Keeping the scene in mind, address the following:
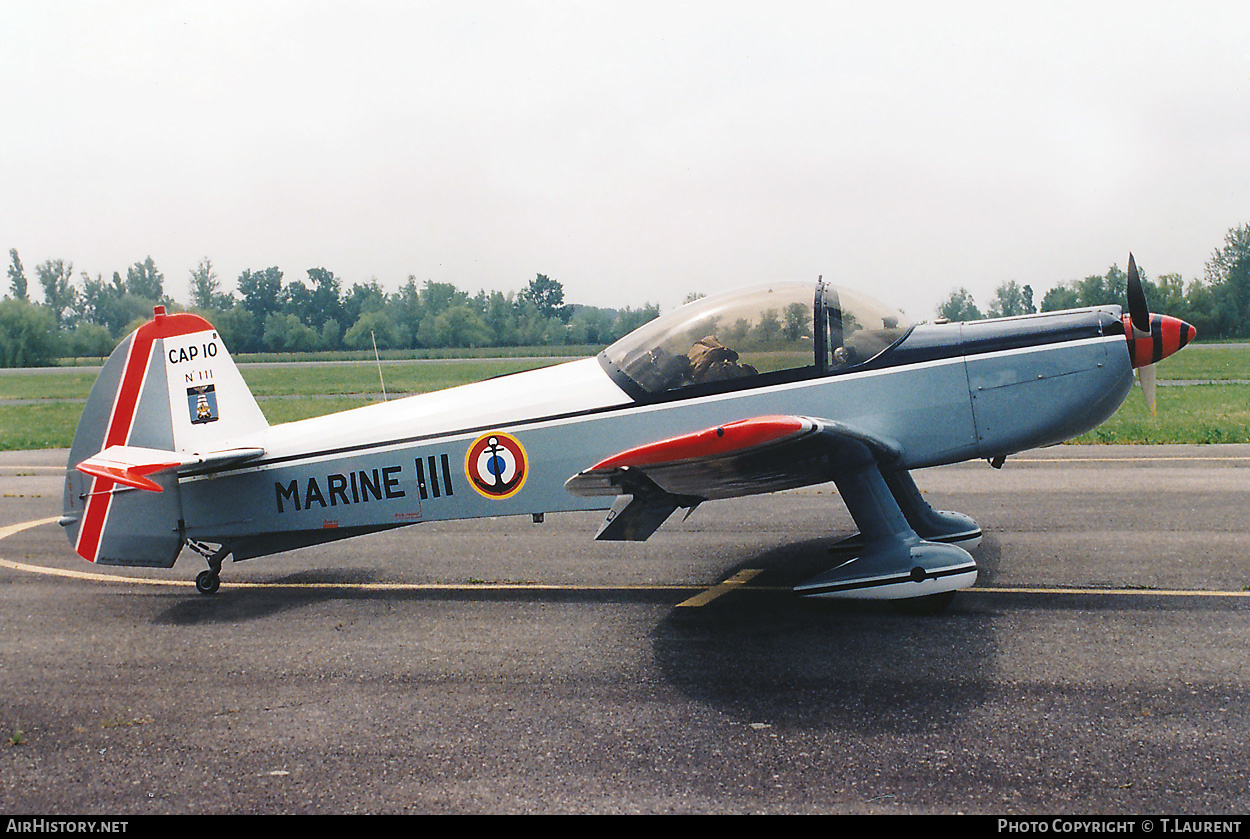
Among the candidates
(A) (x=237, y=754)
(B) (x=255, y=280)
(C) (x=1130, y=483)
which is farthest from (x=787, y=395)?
(B) (x=255, y=280)

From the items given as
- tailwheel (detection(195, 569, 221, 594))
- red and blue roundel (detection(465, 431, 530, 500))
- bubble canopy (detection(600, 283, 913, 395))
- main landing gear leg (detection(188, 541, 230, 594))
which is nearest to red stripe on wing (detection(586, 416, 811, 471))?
bubble canopy (detection(600, 283, 913, 395))

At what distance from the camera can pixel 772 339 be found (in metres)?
6.55

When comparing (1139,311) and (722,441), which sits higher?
(1139,311)

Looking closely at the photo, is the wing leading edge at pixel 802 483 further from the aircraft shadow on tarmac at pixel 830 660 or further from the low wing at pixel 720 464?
the aircraft shadow on tarmac at pixel 830 660

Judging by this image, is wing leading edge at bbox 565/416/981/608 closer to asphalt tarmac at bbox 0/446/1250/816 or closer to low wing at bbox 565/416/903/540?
low wing at bbox 565/416/903/540

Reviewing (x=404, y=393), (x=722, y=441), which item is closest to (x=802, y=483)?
(x=722, y=441)

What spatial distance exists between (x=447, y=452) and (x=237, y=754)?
2816 millimetres

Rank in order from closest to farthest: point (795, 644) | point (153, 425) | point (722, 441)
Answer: point (722, 441) → point (795, 644) → point (153, 425)

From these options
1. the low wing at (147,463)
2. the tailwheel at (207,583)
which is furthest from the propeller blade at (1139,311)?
the tailwheel at (207,583)

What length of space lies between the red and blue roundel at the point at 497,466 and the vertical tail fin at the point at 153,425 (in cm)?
203

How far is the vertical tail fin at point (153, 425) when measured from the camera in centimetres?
747

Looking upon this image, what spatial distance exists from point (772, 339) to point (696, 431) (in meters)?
0.86

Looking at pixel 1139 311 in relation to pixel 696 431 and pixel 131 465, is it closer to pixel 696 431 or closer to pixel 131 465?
pixel 696 431

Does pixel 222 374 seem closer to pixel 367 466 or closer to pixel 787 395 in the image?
pixel 367 466
